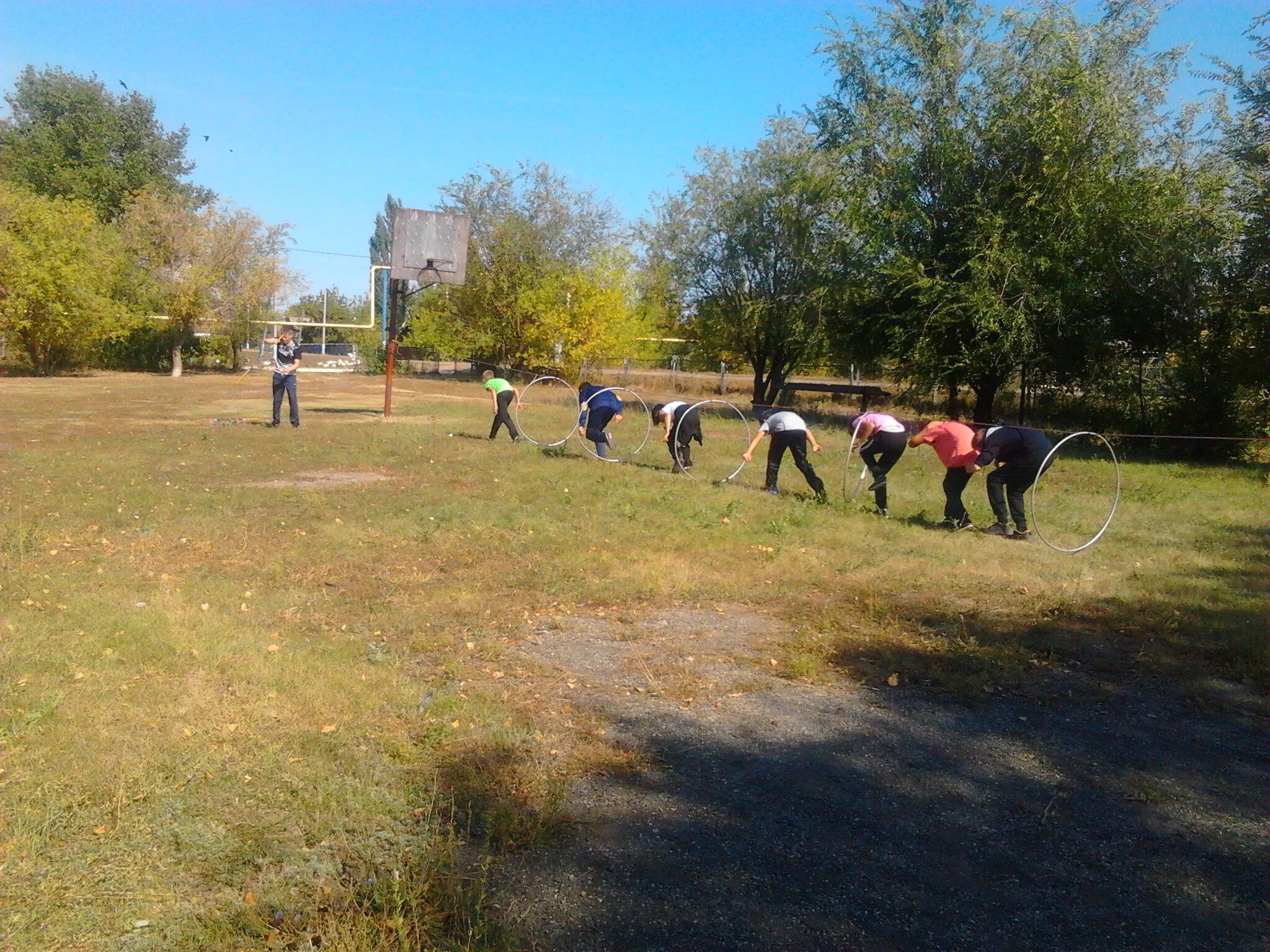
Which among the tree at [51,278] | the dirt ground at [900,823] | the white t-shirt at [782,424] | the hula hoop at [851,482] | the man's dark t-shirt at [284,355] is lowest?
the dirt ground at [900,823]

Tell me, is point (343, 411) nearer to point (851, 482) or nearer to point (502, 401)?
point (502, 401)

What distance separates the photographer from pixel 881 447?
12.0 meters

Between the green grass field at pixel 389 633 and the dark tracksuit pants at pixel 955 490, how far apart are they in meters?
0.51

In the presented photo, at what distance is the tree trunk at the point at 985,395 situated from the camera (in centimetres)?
2408

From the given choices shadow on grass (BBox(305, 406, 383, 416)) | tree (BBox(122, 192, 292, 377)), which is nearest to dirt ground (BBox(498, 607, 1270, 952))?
shadow on grass (BBox(305, 406, 383, 416))

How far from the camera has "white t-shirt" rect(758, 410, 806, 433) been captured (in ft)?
41.7

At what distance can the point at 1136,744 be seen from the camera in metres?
5.23

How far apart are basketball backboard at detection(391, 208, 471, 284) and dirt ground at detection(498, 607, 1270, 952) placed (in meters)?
16.5

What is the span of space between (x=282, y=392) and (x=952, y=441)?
12.7m

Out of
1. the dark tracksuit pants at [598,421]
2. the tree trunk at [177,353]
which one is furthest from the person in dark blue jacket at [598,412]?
the tree trunk at [177,353]

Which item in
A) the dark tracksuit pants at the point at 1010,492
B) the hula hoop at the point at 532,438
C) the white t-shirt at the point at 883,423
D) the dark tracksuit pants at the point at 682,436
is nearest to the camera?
the dark tracksuit pants at the point at 1010,492

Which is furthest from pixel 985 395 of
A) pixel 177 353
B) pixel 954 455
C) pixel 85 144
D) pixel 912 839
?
pixel 85 144

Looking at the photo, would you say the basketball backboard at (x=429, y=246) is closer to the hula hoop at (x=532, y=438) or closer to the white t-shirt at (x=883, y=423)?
the hula hoop at (x=532, y=438)

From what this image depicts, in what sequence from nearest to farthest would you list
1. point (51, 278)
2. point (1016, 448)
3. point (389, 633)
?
point (389, 633), point (1016, 448), point (51, 278)
